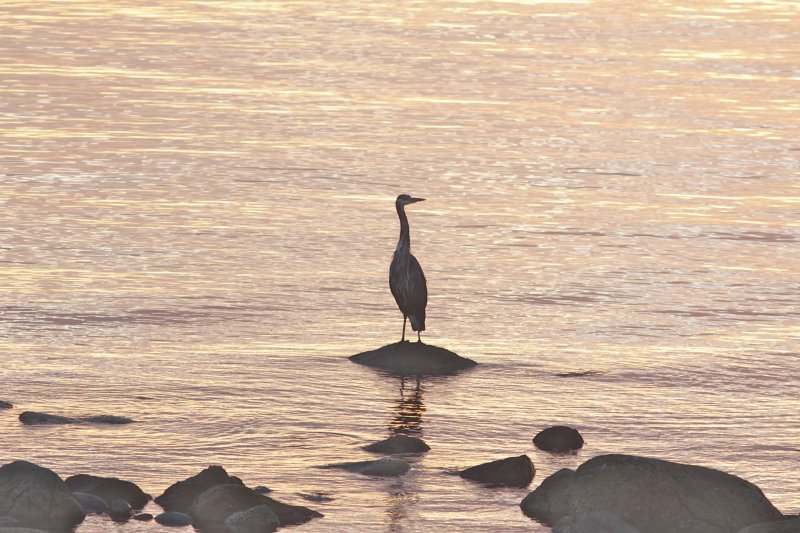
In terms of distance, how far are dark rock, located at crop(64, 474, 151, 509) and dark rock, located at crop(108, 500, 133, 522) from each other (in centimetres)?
15

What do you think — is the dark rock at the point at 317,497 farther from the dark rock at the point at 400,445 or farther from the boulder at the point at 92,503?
the boulder at the point at 92,503

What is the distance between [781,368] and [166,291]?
357 inches

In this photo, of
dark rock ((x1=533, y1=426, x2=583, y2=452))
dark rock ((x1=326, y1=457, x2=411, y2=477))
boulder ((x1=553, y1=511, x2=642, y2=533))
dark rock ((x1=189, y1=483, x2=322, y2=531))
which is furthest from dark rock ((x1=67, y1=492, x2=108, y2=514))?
dark rock ((x1=533, y1=426, x2=583, y2=452))

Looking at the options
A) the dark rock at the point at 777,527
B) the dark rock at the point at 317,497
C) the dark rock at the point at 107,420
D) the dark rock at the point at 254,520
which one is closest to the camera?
the dark rock at the point at 777,527

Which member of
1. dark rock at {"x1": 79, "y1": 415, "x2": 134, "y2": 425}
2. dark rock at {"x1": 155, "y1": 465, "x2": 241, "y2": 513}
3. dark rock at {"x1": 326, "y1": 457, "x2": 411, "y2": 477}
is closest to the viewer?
dark rock at {"x1": 155, "y1": 465, "x2": 241, "y2": 513}

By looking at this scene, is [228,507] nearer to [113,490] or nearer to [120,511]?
[120,511]

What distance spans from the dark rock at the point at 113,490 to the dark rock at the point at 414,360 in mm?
6680

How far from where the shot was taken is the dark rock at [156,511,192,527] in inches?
606

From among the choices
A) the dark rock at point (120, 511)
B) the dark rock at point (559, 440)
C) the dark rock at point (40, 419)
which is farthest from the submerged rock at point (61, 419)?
the dark rock at point (559, 440)

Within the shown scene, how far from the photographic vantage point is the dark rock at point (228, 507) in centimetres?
1536

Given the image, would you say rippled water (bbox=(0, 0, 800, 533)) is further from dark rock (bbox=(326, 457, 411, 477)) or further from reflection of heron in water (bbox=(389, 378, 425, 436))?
dark rock (bbox=(326, 457, 411, 477))

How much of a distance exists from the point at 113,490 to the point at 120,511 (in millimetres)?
381

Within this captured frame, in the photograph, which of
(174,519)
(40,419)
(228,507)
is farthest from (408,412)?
(174,519)

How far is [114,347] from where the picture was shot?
22.7m
